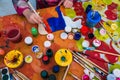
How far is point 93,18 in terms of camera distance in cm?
104

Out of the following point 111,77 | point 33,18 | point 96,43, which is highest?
point 33,18

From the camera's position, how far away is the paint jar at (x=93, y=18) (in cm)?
102

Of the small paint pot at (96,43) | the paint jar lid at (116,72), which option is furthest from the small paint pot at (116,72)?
the small paint pot at (96,43)

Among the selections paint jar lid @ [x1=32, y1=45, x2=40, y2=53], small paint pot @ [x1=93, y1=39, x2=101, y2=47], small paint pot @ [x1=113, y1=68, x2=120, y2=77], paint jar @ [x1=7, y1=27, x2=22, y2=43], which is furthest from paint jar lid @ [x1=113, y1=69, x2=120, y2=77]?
paint jar @ [x1=7, y1=27, x2=22, y2=43]

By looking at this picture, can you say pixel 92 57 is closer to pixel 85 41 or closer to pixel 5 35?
pixel 85 41

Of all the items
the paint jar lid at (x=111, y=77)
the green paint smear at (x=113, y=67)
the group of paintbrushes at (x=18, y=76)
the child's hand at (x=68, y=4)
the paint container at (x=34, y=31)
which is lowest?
the paint jar lid at (x=111, y=77)

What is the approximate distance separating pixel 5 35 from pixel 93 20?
17.5 inches

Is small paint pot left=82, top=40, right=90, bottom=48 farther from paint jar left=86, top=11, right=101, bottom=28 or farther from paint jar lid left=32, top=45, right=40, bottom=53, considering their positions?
paint jar lid left=32, top=45, right=40, bottom=53

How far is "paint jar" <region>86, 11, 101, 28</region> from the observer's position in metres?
1.02

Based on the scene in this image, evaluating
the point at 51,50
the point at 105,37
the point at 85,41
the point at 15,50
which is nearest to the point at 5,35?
the point at 15,50

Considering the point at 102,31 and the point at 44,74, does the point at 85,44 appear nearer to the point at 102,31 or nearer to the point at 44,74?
the point at 102,31

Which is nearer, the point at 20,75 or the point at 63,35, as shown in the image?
the point at 20,75

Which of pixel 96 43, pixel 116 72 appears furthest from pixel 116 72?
pixel 96 43

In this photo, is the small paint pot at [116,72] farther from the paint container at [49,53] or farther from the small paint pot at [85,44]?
the paint container at [49,53]
